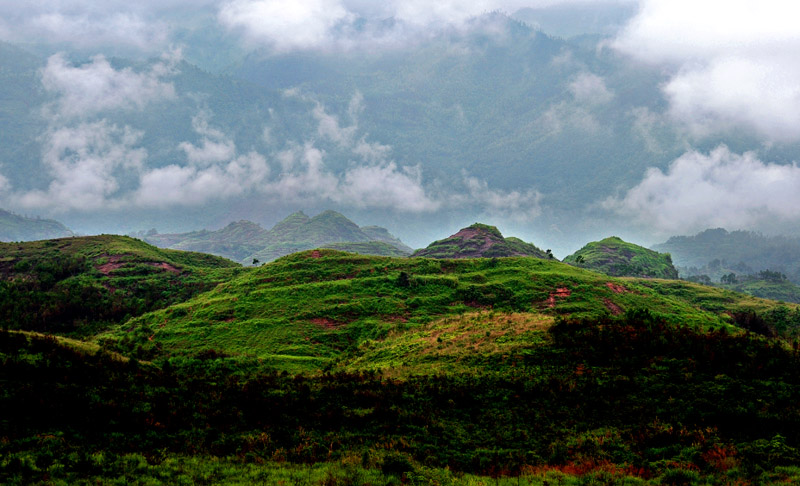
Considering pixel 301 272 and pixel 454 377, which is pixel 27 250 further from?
pixel 454 377

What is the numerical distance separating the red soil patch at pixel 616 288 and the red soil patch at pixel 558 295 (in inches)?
494

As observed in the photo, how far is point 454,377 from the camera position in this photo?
32188 millimetres

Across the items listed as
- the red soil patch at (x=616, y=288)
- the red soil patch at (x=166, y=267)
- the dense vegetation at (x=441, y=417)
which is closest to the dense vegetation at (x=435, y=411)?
the dense vegetation at (x=441, y=417)

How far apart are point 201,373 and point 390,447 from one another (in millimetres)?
22047

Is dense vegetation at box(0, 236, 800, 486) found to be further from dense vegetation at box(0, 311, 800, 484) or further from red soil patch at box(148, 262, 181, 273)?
red soil patch at box(148, 262, 181, 273)

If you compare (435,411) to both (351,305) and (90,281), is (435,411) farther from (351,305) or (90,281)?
(90,281)

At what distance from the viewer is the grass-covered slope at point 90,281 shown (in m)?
80.3

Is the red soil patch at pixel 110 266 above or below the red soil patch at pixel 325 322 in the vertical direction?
above

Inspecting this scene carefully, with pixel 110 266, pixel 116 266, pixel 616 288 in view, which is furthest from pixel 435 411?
pixel 110 266

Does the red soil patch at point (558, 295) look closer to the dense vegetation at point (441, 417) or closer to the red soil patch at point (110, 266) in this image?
the dense vegetation at point (441, 417)

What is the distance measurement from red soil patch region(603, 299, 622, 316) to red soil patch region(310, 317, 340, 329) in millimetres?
50815

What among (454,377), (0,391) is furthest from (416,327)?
(0,391)

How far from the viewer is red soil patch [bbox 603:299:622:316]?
79100mm

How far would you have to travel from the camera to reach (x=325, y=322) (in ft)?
218
